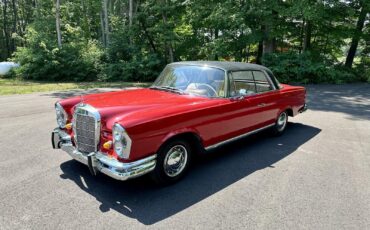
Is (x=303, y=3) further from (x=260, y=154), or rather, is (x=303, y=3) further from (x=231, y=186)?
(x=231, y=186)

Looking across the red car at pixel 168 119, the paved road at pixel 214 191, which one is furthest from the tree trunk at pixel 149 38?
the red car at pixel 168 119

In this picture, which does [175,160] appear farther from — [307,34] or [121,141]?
[307,34]

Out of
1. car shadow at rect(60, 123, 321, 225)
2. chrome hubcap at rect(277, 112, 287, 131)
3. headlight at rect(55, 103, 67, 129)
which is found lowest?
car shadow at rect(60, 123, 321, 225)

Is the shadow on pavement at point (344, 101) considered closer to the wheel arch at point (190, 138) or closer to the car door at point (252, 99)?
the car door at point (252, 99)

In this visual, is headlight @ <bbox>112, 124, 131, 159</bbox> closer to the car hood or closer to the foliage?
the car hood

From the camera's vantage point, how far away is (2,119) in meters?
7.42

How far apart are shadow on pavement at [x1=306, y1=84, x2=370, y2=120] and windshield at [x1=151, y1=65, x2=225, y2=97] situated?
5.40 m

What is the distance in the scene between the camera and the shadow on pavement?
29.2 ft

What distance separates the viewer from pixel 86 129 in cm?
374

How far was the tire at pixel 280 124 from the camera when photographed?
6.10 m

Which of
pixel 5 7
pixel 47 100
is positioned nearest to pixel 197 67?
pixel 47 100

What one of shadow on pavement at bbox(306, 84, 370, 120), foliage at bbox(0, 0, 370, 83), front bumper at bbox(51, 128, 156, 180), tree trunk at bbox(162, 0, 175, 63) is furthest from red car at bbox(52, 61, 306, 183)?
tree trunk at bbox(162, 0, 175, 63)

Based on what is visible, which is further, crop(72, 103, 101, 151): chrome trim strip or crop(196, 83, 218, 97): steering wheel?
crop(196, 83, 218, 97): steering wheel

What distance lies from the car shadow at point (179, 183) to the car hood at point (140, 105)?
0.90 m
